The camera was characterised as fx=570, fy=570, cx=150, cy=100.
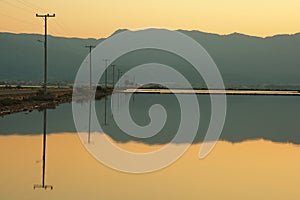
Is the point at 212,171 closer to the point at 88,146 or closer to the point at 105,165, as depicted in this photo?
the point at 105,165

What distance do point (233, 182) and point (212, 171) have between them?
180 centimetres

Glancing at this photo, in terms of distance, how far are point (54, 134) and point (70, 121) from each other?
9.18 m

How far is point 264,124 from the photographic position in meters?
36.5

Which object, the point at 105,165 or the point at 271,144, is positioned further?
the point at 271,144

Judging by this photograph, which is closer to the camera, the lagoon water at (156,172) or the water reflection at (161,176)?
the water reflection at (161,176)

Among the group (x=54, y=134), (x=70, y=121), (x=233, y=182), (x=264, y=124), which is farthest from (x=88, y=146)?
(x=264, y=124)

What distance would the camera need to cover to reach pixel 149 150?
2139cm

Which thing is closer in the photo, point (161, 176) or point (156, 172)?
point (161, 176)

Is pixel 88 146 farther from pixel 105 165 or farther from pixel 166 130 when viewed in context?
pixel 166 130

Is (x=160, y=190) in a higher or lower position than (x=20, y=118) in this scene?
lower

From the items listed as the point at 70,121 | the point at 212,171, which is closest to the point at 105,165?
the point at 212,171

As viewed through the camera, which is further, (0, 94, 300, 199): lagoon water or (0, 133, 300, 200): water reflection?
(0, 94, 300, 199): lagoon water

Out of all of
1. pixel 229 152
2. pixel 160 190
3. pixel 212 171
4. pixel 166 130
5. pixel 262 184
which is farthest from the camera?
pixel 166 130

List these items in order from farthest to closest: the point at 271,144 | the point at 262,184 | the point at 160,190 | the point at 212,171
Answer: the point at 271,144 < the point at 212,171 < the point at 262,184 < the point at 160,190
